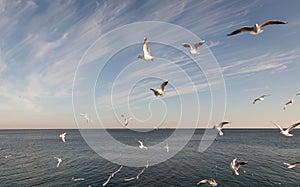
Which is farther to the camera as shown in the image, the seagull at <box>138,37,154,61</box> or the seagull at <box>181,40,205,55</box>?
the seagull at <box>181,40,205,55</box>

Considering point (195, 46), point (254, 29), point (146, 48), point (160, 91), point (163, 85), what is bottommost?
point (160, 91)

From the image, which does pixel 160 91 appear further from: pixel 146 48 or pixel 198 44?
pixel 198 44

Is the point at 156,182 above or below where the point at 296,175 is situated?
below

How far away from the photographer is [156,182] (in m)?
61.4

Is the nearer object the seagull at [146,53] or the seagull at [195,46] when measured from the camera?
the seagull at [146,53]

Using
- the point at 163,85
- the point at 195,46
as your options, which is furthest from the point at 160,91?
the point at 195,46

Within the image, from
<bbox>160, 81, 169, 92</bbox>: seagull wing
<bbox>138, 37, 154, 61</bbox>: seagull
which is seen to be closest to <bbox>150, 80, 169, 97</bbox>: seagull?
<bbox>160, 81, 169, 92</bbox>: seagull wing

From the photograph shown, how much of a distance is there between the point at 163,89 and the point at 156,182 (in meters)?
45.6

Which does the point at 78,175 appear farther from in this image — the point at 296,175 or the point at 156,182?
the point at 296,175

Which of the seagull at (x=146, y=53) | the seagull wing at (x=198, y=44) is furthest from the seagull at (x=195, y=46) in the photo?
the seagull at (x=146, y=53)

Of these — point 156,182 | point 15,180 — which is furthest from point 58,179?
point 156,182

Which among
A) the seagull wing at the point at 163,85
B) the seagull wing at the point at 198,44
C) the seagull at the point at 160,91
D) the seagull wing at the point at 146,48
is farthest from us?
the seagull wing at the point at 198,44

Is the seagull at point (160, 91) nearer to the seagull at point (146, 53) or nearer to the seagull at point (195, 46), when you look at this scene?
the seagull at point (146, 53)

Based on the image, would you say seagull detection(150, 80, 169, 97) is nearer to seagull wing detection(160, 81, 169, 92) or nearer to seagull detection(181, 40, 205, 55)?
seagull wing detection(160, 81, 169, 92)
